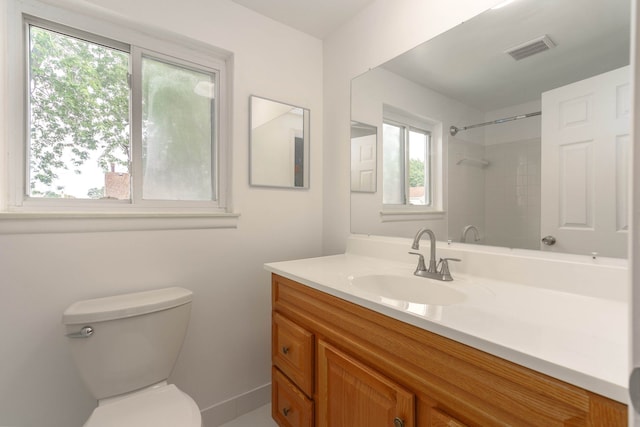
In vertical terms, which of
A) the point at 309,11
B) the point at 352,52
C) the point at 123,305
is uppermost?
the point at 309,11

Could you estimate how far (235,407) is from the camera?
1598 millimetres

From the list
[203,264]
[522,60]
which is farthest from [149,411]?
[522,60]

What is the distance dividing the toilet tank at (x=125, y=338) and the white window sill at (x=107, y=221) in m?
0.31

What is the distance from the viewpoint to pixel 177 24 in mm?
1424

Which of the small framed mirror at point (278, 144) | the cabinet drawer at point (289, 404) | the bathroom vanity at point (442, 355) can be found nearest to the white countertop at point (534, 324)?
the bathroom vanity at point (442, 355)

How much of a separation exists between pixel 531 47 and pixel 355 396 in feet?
4.48

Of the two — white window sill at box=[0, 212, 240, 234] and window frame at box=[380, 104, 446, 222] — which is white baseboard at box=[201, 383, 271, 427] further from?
window frame at box=[380, 104, 446, 222]

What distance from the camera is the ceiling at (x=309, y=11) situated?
5.22ft

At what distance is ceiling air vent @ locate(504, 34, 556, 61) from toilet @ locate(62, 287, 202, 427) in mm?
1678

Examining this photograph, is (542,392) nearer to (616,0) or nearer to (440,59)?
(616,0)

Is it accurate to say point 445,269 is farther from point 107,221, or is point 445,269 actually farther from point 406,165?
point 107,221

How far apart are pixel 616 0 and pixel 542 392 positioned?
3.76 feet

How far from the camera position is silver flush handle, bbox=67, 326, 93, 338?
3.48ft

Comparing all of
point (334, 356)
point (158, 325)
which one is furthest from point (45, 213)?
point (334, 356)
